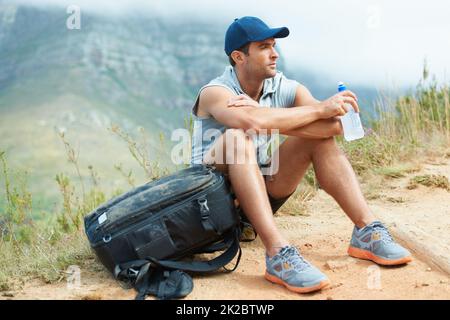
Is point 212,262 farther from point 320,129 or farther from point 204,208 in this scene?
point 320,129

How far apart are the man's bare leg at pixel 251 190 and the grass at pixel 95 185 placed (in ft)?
3.41

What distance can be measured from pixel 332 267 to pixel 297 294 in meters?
0.46

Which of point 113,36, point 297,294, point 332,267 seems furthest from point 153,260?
point 113,36

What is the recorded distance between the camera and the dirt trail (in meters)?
3.59

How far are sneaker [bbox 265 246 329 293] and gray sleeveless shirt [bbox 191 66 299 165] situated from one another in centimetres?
78

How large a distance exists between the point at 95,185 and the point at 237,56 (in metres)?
2.42

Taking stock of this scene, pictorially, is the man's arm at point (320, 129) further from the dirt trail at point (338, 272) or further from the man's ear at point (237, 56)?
the dirt trail at point (338, 272)

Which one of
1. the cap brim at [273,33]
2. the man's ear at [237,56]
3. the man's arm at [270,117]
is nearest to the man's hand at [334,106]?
the man's arm at [270,117]

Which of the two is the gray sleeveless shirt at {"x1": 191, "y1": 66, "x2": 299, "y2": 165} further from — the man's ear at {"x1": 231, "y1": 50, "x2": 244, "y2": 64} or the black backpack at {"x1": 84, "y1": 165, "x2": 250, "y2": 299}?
the black backpack at {"x1": 84, "y1": 165, "x2": 250, "y2": 299}

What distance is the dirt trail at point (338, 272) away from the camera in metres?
3.59

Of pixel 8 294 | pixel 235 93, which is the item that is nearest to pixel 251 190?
pixel 235 93

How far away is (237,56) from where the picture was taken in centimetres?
427
